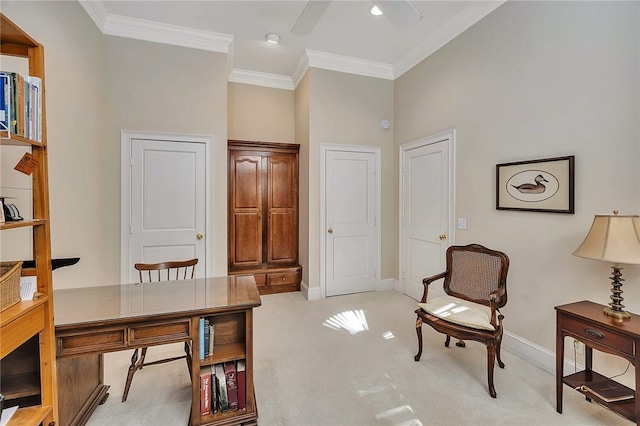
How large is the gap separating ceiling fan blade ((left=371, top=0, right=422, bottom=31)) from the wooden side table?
7.53ft

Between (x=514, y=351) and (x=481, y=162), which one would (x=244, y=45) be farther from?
(x=514, y=351)

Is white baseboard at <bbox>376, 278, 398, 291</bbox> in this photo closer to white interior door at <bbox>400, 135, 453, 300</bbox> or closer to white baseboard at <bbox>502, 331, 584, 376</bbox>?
white interior door at <bbox>400, 135, 453, 300</bbox>

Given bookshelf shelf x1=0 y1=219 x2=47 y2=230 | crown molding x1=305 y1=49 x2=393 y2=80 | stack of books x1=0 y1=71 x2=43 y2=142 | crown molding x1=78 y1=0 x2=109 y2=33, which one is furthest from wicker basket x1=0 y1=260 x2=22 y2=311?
crown molding x1=305 y1=49 x2=393 y2=80

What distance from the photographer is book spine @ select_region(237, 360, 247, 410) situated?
1.78m

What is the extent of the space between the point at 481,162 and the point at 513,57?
3.10 feet

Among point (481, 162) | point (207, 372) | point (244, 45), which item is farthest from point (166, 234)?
point (481, 162)

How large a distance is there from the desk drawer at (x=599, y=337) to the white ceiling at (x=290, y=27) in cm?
266

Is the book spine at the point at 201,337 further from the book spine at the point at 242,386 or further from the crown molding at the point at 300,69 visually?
the crown molding at the point at 300,69

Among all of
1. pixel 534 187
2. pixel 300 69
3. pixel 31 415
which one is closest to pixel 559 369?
pixel 534 187

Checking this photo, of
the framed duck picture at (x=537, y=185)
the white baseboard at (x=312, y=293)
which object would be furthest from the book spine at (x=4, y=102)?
the white baseboard at (x=312, y=293)

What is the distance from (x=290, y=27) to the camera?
3404mm

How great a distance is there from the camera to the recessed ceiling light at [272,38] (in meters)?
3.54

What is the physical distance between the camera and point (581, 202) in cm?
221

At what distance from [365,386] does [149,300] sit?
159 cm
